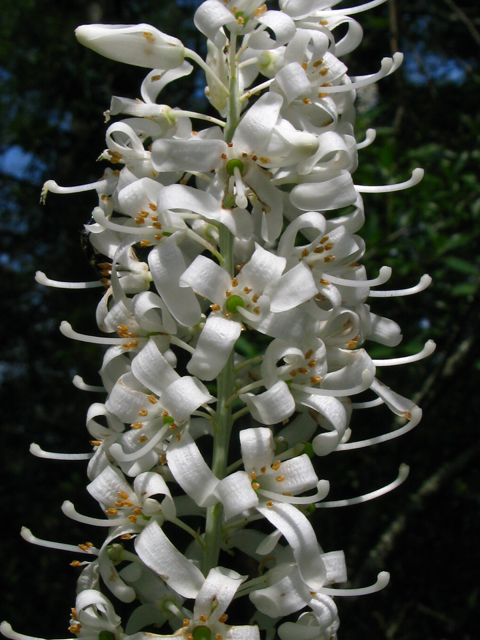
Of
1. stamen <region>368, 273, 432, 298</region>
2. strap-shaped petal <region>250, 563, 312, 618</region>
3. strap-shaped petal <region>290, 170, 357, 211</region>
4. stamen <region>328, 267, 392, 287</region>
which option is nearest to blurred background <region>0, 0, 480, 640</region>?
stamen <region>368, 273, 432, 298</region>

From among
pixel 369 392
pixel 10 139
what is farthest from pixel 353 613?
pixel 10 139

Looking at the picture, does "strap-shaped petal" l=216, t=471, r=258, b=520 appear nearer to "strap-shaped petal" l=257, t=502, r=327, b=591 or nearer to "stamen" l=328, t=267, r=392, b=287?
"strap-shaped petal" l=257, t=502, r=327, b=591

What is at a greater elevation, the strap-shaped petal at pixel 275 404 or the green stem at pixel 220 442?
the strap-shaped petal at pixel 275 404

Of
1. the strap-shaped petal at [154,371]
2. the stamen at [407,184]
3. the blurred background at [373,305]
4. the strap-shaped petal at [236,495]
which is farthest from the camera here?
the blurred background at [373,305]

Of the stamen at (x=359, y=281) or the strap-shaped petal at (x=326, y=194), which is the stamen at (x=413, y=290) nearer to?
the stamen at (x=359, y=281)

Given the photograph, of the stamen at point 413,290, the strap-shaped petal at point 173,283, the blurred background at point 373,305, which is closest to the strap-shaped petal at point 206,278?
the strap-shaped petal at point 173,283

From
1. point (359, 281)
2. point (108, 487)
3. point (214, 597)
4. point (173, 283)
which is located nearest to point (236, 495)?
point (214, 597)

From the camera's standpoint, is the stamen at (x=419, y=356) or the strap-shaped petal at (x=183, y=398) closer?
the strap-shaped petal at (x=183, y=398)
